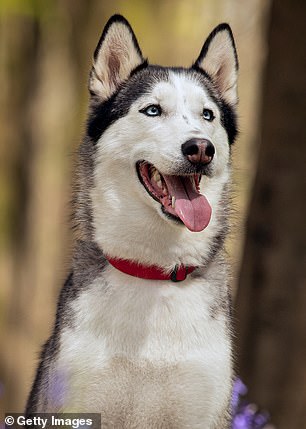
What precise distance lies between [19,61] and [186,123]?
807cm

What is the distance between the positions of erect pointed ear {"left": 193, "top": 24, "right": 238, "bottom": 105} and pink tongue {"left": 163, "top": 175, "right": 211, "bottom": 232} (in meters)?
0.65

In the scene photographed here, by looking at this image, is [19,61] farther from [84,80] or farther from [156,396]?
[156,396]

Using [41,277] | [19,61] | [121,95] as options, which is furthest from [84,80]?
[121,95]

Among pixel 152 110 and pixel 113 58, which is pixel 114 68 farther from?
pixel 152 110

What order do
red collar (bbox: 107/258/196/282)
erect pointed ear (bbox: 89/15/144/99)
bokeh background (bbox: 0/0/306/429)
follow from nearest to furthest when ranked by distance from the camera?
red collar (bbox: 107/258/196/282), erect pointed ear (bbox: 89/15/144/99), bokeh background (bbox: 0/0/306/429)

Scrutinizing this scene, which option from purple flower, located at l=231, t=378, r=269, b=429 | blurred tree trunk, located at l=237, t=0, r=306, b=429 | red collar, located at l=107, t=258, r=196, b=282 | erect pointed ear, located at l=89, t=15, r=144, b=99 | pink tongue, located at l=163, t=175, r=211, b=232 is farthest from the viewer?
blurred tree trunk, located at l=237, t=0, r=306, b=429

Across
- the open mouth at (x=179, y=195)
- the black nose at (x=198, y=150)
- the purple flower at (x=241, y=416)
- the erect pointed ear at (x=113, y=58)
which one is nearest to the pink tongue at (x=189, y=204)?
the open mouth at (x=179, y=195)

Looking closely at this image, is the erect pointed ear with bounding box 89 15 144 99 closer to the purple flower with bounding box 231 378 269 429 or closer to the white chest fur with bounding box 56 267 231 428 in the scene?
the white chest fur with bounding box 56 267 231 428

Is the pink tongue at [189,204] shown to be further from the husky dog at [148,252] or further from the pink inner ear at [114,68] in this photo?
the pink inner ear at [114,68]

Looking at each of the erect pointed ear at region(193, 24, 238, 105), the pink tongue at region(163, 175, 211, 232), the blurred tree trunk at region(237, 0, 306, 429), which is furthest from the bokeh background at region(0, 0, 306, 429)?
the pink tongue at region(163, 175, 211, 232)

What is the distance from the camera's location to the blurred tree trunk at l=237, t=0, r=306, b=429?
853 cm

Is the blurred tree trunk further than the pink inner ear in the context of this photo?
Yes

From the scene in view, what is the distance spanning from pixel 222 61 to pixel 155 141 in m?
0.66

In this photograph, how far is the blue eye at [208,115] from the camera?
4824mm
